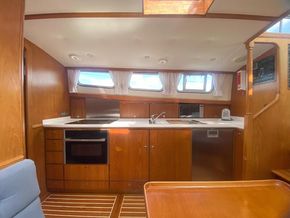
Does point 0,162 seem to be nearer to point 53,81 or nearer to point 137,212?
point 137,212

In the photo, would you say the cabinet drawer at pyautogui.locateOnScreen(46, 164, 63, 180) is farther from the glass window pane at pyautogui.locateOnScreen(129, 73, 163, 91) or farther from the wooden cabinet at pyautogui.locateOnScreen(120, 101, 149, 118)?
the glass window pane at pyautogui.locateOnScreen(129, 73, 163, 91)

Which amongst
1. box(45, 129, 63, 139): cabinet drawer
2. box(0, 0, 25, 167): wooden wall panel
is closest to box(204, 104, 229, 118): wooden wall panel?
box(45, 129, 63, 139): cabinet drawer

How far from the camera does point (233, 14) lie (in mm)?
1896

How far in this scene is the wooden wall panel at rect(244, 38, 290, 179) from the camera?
242cm

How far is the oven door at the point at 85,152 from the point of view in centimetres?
282

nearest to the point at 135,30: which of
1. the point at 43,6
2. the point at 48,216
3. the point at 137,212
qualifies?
the point at 43,6

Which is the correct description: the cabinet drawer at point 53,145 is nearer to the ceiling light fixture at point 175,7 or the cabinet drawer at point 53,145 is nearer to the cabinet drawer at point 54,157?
the cabinet drawer at point 54,157

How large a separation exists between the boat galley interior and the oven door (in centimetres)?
1

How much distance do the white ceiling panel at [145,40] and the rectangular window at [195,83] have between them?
24cm

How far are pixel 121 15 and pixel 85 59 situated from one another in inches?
56.9

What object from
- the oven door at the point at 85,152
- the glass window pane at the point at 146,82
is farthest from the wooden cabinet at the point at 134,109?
the oven door at the point at 85,152

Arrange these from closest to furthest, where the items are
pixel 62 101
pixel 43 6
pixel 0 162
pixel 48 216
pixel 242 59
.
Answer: pixel 0 162
pixel 43 6
pixel 48 216
pixel 242 59
pixel 62 101

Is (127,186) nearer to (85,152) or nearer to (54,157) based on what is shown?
(85,152)

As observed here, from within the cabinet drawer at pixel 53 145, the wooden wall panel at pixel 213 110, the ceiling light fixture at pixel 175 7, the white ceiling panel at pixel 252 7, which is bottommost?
the cabinet drawer at pixel 53 145
